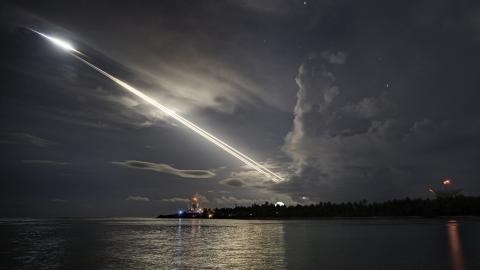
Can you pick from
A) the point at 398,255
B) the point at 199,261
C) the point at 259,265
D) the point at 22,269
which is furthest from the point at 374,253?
the point at 22,269

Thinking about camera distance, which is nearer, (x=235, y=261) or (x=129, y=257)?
(x=235, y=261)

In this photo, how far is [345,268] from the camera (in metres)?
39.2

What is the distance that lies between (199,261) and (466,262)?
29020mm

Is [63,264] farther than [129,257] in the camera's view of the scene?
No

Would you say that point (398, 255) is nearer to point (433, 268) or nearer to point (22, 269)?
point (433, 268)

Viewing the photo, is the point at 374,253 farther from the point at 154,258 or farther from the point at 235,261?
the point at 154,258

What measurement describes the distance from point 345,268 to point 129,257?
2584 cm

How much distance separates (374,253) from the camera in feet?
173

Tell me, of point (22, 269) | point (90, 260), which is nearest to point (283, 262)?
point (90, 260)

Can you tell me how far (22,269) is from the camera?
3928 cm

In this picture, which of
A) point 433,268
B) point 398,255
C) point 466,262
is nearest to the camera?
point 433,268

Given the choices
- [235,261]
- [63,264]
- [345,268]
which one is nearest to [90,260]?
[63,264]

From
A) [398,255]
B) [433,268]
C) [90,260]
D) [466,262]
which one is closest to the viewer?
[433,268]

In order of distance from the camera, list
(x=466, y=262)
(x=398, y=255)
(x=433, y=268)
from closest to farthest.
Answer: (x=433, y=268)
(x=466, y=262)
(x=398, y=255)
